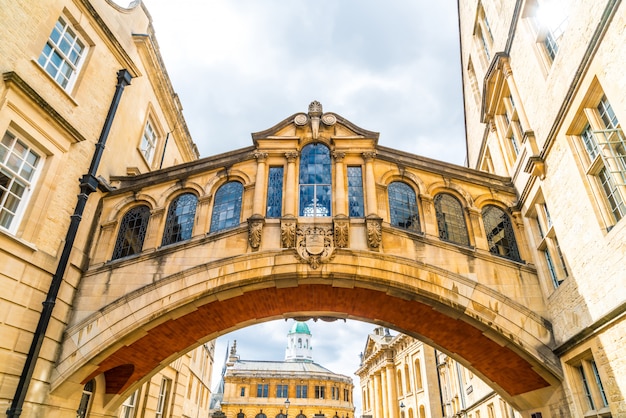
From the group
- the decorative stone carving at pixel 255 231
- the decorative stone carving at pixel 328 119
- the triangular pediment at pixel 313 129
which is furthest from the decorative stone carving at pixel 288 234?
the decorative stone carving at pixel 328 119

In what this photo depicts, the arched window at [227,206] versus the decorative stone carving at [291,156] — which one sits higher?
the decorative stone carving at [291,156]

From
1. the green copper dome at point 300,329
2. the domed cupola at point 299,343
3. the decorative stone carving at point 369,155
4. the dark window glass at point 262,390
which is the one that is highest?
the green copper dome at point 300,329

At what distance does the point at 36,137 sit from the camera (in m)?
10.1

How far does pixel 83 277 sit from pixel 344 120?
28.9 feet

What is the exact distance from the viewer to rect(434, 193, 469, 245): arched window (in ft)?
38.4

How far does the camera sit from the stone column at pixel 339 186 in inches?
463

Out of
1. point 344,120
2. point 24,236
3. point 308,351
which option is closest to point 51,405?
point 24,236

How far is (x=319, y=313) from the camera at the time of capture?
13.5 m

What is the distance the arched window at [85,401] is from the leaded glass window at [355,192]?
30.2 ft

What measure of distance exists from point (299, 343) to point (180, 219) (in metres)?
92.6

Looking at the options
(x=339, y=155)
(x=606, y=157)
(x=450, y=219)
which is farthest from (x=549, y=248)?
(x=339, y=155)

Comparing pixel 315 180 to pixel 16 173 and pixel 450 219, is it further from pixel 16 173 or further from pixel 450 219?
pixel 16 173

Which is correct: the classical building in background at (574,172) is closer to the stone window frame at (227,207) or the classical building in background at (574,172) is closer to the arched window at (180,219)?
the stone window frame at (227,207)

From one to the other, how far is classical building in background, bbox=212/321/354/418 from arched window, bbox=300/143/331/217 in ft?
190
